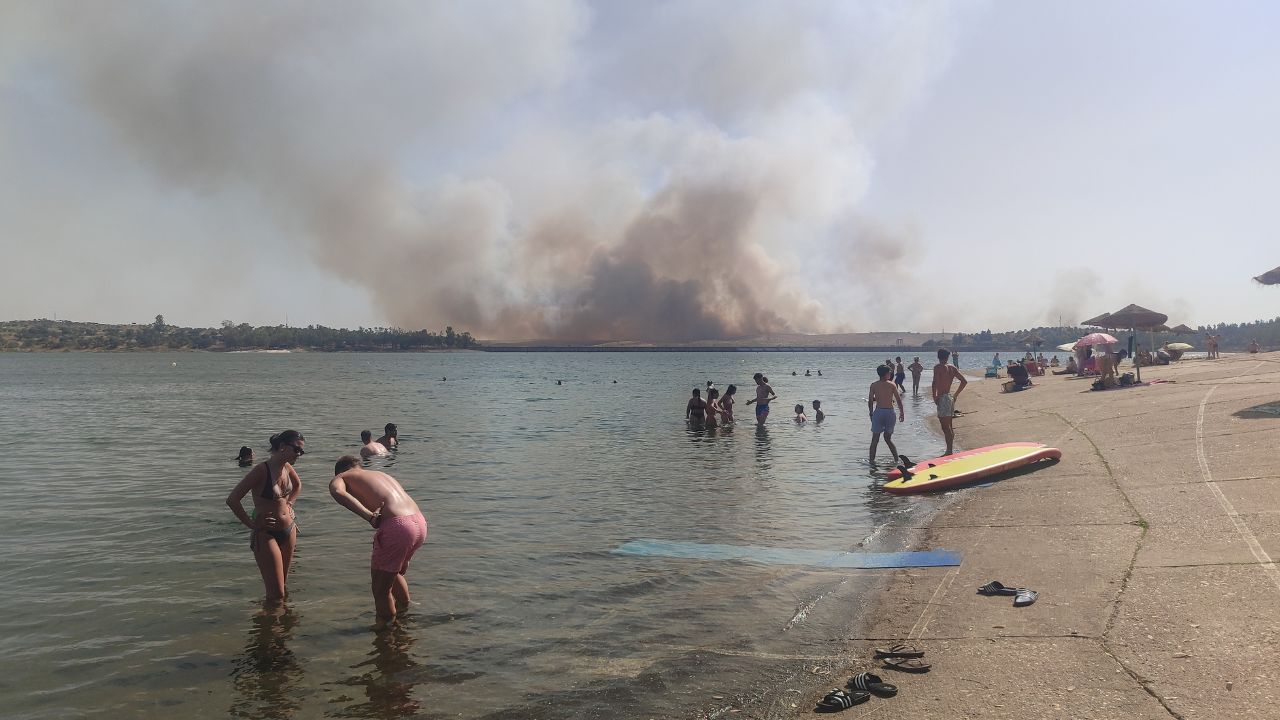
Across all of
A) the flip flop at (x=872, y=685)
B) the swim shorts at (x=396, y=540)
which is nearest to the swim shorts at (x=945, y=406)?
the flip flop at (x=872, y=685)

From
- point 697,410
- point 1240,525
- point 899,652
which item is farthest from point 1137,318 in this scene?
point 899,652

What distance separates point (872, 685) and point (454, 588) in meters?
5.32

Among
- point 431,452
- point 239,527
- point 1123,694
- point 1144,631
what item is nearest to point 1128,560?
point 1144,631

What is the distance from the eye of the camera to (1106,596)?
23.5 ft

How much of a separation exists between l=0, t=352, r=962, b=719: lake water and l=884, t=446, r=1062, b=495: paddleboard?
56 cm

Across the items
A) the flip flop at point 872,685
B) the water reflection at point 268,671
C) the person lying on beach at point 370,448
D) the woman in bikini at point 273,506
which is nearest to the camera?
Answer: the flip flop at point 872,685

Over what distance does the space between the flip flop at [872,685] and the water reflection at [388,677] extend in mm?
3294

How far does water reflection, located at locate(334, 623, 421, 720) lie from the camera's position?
6.10m

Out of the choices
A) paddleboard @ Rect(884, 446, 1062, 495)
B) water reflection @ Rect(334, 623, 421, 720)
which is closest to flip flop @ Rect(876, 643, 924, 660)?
water reflection @ Rect(334, 623, 421, 720)

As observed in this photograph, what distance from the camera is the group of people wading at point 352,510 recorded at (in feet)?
24.8

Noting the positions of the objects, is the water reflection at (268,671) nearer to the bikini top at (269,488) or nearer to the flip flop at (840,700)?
the bikini top at (269,488)

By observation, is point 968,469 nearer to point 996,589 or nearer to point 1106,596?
point 996,589

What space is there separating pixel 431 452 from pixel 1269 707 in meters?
21.8

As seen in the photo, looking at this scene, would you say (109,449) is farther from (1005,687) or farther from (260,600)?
(1005,687)
